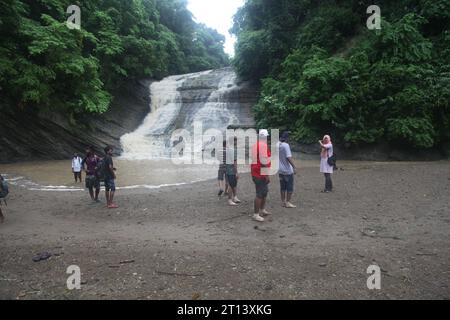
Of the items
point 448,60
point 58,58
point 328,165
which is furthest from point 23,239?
point 448,60

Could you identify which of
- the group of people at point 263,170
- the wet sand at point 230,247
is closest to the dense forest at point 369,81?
the wet sand at point 230,247

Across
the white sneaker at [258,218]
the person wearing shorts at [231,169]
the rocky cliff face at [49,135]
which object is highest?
the rocky cliff face at [49,135]

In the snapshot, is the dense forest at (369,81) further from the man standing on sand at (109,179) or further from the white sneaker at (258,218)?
the man standing on sand at (109,179)

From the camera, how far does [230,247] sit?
5.75 meters

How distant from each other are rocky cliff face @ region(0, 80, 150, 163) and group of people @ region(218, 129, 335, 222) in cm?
1327

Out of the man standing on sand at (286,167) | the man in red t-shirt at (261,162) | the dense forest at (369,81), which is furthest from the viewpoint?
the dense forest at (369,81)

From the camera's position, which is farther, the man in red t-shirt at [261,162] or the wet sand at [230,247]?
the man in red t-shirt at [261,162]

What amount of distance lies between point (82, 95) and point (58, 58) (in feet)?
7.45

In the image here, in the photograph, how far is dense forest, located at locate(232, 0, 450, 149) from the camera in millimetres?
16781

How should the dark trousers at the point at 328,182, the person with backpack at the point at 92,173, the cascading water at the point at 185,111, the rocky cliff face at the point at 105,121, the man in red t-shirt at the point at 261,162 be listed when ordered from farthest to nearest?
the cascading water at the point at 185,111
the rocky cliff face at the point at 105,121
the dark trousers at the point at 328,182
the person with backpack at the point at 92,173
the man in red t-shirt at the point at 261,162

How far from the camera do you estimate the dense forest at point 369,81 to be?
1678 centimetres

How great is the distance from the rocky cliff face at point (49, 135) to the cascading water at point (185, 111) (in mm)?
1510

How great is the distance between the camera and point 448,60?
17719 mm

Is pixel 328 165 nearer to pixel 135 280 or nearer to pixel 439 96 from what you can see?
pixel 135 280
